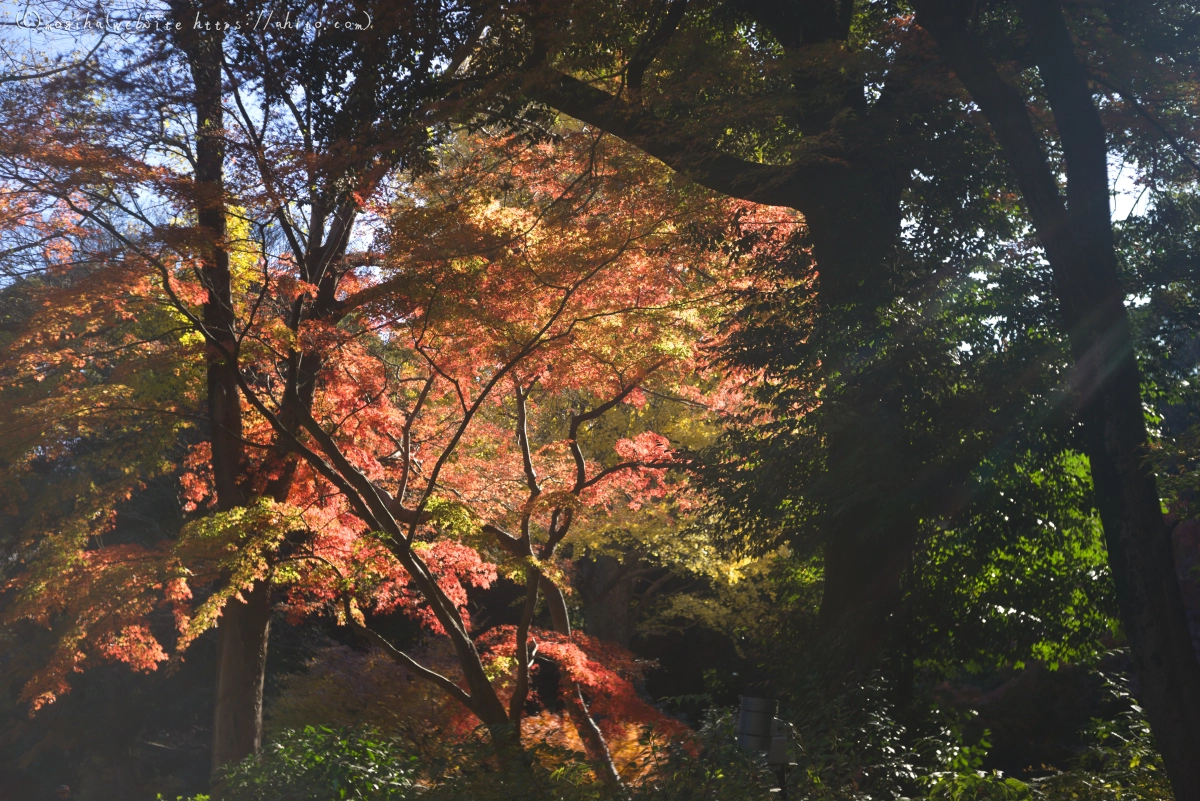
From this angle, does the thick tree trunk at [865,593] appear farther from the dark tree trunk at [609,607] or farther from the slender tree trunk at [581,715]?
the dark tree trunk at [609,607]

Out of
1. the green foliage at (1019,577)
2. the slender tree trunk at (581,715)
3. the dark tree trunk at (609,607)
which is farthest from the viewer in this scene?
the dark tree trunk at (609,607)

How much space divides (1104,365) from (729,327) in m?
2.94

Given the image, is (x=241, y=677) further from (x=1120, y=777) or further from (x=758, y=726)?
(x=1120, y=777)

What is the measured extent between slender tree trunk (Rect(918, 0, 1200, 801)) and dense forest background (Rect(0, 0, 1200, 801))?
0.02m

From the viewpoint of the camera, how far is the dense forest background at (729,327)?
15.2ft

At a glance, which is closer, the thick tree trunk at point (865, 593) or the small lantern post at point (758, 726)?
the small lantern post at point (758, 726)

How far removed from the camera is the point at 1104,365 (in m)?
4.52

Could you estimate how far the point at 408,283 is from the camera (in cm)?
645

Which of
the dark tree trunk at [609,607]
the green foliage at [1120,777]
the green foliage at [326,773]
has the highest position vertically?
the dark tree trunk at [609,607]

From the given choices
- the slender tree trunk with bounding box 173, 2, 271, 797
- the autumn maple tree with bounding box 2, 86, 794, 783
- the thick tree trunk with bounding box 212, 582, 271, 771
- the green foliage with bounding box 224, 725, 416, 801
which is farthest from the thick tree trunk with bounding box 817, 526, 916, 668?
the thick tree trunk with bounding box 212, 582, 271, 771

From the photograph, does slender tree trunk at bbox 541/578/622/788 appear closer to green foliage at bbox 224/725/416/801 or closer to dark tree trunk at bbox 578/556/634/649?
green foliage at bbox 224/725/416/801

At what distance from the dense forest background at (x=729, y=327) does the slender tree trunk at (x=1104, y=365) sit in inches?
0.7

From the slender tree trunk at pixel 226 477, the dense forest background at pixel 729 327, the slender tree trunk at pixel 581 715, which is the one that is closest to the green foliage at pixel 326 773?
the dense forest background at pixel 729 327

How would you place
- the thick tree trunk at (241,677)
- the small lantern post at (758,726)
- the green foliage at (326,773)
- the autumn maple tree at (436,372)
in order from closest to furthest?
the small lantern post at (758,726)
the green foliage at (326,773)
the autumn maple tree at (436,372)
the thick tree trunk at (241,677)
